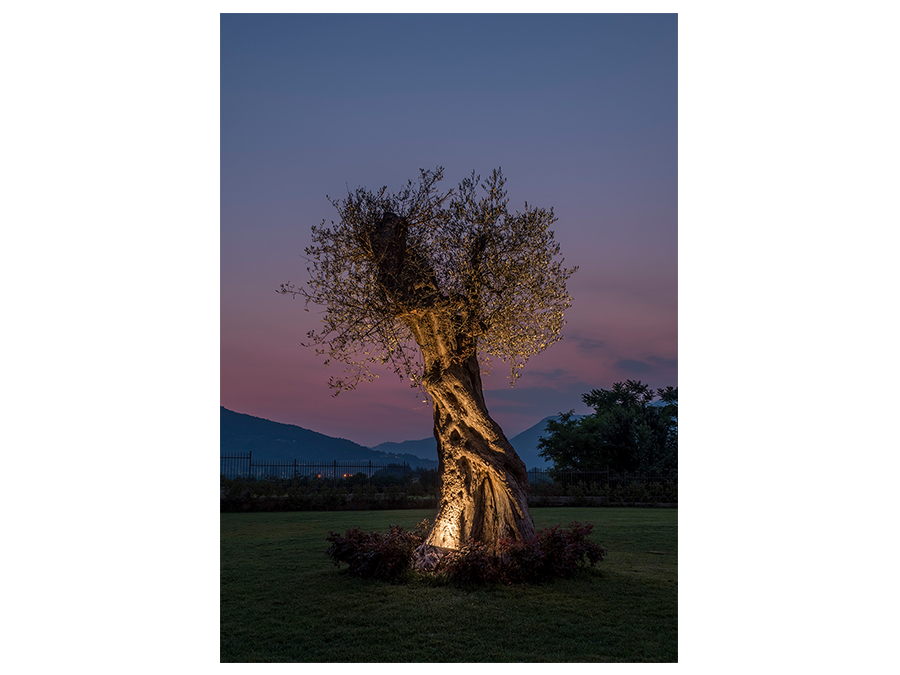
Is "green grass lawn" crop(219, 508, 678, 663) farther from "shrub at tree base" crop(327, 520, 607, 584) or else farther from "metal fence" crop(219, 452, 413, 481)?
"metal fence" crop(219, 452, 413, 481)

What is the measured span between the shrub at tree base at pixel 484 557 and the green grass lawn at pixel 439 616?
0.33 metres

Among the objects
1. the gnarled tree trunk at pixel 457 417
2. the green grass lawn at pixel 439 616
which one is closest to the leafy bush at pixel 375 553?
the green grass lawn at pixel 439 616

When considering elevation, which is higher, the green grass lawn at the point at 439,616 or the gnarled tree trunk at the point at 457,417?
the gnarled tree trunk at the point at 457,417

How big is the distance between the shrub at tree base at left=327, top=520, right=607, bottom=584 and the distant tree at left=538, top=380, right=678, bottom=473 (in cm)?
3439

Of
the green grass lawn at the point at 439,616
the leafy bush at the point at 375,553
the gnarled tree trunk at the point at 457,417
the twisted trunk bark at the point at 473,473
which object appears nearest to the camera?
the green grass lawn at the point at 439,616

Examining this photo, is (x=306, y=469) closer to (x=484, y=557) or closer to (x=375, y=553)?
(x=375, y=553)

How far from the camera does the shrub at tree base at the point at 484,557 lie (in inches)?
473

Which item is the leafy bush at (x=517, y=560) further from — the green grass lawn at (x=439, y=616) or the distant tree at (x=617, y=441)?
the distant tree at (x=617, y=441)

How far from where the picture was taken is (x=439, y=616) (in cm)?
974

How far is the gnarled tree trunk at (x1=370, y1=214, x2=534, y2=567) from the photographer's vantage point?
13414 mm

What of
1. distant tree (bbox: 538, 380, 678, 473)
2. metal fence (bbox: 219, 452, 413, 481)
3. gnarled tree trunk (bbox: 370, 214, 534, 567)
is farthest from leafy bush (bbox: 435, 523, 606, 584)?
distant tree (bbox: 538, 380, 678, 473)
